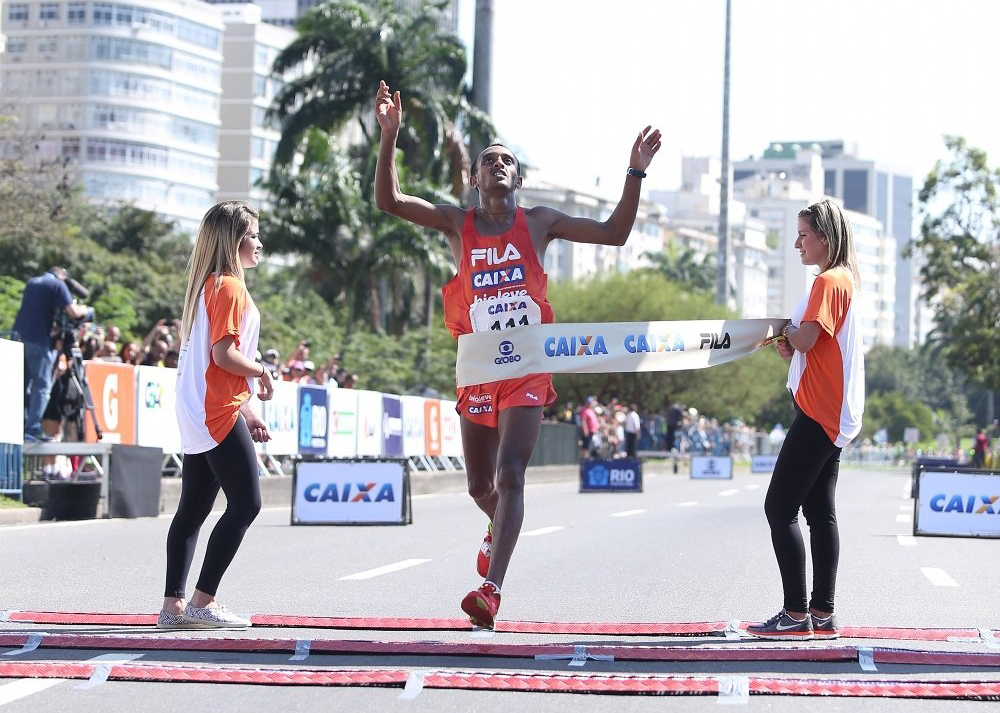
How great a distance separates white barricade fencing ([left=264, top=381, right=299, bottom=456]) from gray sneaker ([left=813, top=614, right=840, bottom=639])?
51.7ft

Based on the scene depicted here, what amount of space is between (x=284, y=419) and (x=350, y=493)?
6.53 meters

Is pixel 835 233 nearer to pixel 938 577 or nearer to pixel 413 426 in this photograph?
pixel 938 577

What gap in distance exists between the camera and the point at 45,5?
126 meters

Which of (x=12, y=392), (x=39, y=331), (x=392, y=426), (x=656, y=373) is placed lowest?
(x=392, y=426)

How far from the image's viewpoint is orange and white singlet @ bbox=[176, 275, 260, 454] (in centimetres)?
776

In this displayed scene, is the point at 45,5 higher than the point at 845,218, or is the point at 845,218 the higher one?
the point at 45,5

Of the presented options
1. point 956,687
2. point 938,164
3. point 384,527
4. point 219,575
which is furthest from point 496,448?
point 938,164

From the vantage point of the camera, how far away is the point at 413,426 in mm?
30516

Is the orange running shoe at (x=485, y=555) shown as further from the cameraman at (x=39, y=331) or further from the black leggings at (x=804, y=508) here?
the cameraman at (x=39, y=331)

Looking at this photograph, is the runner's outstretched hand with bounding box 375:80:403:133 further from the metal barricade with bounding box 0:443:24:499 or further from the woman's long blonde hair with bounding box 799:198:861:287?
the metal barricade with bounding box 0:443:24:499

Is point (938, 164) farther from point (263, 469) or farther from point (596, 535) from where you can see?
point (596, 535)

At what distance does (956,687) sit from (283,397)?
18.3m

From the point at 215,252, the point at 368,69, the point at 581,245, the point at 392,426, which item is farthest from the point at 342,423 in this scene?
the point at 581,245

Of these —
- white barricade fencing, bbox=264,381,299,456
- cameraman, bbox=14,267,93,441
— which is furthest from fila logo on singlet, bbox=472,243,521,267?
white barricade fencing, bbox=264,381,299,456
